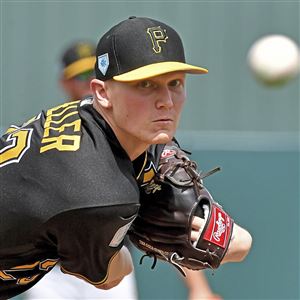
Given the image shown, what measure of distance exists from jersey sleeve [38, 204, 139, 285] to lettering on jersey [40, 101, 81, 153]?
231 millimetres

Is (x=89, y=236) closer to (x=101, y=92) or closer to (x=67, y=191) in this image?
(x=67, y=191)

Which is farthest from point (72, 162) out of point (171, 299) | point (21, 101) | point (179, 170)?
point (21, 101)

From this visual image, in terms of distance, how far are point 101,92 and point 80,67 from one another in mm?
2696

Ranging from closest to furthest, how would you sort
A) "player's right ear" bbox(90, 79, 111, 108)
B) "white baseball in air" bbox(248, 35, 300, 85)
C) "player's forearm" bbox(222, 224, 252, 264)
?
"player's right ear" bbox(90, 79, 111, 108) → "player's forearm" bbox(222, 224, 252, 264) → "white baseball in air" bbox(248, 35, 300, 85)

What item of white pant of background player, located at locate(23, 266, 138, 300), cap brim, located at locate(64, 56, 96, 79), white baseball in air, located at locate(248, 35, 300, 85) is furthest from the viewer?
white baseball in air, located at locate(248, 35, 300, 85)

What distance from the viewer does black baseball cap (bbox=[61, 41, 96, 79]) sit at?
5.83 meters

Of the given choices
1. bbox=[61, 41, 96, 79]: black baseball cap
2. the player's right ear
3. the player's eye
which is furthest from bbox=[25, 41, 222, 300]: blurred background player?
the player's eye

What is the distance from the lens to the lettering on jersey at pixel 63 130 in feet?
10.2

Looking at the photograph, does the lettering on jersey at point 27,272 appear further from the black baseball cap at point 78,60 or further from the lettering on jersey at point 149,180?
the black baseball cap at point 78,60

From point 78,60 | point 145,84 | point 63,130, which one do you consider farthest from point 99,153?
point 78,60

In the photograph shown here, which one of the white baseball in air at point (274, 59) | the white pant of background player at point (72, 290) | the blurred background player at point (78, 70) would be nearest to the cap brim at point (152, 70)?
the white pant of background player at point (72, 290)

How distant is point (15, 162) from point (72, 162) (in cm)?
22

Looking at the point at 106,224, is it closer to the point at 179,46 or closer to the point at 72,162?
the point at 72,162

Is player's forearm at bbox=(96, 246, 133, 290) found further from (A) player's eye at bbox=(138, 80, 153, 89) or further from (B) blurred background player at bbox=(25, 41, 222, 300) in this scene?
(B) blurred background player at bbox=(25, 41, 222, 300)
